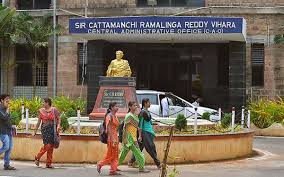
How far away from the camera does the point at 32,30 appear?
28.9m

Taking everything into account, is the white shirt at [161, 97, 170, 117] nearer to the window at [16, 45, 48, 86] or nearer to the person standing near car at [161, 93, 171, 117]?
the person standing near car at [161, 93, 171, 117]

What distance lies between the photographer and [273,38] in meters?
28.7

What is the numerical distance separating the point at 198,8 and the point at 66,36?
22.5 feet

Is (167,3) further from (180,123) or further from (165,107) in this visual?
(180,123)

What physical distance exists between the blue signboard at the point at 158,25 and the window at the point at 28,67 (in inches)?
269

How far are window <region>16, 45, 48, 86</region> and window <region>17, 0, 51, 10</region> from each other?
2.17 meters

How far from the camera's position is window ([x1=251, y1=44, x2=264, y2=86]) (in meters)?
29.2

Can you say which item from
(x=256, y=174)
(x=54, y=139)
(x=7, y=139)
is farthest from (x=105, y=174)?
(x=256, y=174)

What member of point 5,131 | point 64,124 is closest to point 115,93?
point 64,124

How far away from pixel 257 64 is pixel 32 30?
11153 mm

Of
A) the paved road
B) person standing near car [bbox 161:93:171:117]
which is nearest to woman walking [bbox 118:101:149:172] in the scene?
the paved road

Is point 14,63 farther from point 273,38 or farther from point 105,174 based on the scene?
point 105,174

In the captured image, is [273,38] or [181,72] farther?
[181,72]

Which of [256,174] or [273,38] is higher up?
[273,38]
